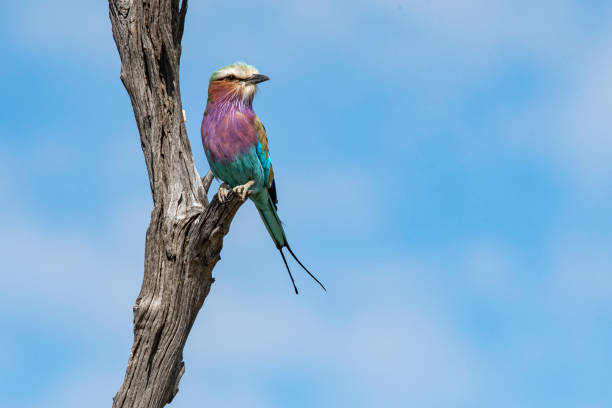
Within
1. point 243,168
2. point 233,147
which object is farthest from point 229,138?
point 243,168

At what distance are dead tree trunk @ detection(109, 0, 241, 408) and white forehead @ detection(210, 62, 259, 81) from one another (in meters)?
0.36

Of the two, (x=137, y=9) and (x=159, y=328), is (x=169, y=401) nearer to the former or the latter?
(x=159, y=328)

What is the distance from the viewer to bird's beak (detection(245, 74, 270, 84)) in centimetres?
594

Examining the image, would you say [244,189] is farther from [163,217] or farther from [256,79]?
[256,79]

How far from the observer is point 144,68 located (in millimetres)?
5656

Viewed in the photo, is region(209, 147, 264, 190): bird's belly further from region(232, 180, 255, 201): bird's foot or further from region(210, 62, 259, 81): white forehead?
region(210, 62, 259, 81): white forehead

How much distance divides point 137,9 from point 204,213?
67.9 inches

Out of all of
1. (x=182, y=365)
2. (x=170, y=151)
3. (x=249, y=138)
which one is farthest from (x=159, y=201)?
(x=182, y=365)

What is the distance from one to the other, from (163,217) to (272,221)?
942 mm

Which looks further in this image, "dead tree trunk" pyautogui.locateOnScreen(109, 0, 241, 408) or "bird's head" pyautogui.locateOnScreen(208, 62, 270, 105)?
"bird's head" pyautogui.locateOnScreen(208, 62, 270, 105)

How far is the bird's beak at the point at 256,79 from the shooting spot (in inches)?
234

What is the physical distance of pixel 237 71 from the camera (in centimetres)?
595

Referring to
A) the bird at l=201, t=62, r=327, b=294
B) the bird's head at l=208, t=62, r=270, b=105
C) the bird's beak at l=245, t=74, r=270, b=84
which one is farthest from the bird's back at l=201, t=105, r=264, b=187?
the bird's beak at l=245, t=74, r=270, b=84

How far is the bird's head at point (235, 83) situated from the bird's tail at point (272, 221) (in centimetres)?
75
